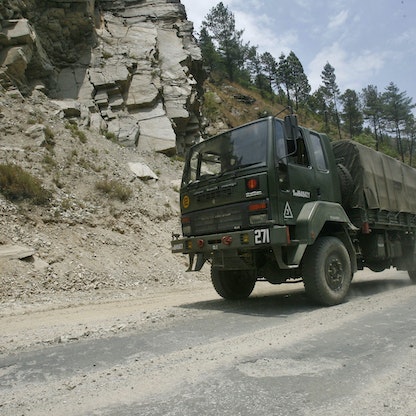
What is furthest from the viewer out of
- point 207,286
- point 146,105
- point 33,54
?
point 146,105

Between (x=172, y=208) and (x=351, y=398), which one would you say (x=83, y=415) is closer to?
(x=351, y=398)

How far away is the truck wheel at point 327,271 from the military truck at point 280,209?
2 centimetres

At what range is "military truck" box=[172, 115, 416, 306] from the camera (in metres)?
6.04

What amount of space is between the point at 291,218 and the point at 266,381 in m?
3.45

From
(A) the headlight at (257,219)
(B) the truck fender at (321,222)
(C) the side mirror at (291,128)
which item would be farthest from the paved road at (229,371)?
(C) the side mirror at (291,128)

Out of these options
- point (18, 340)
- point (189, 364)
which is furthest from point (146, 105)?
point (189, 364)

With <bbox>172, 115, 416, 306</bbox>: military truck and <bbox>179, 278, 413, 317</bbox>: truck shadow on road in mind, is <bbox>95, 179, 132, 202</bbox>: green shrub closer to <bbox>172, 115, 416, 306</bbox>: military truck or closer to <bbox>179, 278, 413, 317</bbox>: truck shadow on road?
<bbox>179, 278, 413, 317</bbox>: truck shadow on road

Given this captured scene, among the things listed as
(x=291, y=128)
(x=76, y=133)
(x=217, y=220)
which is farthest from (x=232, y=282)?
(x=76, y=133)

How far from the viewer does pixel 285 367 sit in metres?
3.47

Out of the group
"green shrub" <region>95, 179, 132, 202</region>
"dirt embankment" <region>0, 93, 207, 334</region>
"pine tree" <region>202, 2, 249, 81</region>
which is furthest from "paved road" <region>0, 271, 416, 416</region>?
"pine tree" <region>202, 2, 249, 81</region>

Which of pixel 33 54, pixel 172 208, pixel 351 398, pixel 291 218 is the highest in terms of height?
pixel 33 54

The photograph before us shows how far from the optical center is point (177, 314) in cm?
632

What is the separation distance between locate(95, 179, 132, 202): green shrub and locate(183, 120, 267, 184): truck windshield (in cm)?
803

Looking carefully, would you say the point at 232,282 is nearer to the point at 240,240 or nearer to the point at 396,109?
the point at 240,240
